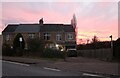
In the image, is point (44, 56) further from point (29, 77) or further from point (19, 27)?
point (19, 27)

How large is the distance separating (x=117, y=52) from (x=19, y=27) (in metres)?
52.6

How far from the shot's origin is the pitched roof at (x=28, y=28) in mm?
76731

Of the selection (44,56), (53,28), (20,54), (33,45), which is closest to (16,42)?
(33,45)

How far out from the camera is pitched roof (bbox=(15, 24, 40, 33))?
76731 mm

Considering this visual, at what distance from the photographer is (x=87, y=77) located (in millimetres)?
15086

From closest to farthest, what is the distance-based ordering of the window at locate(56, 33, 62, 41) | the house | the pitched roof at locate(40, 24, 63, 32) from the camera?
the house → the window at locate(56, 33, 62, 41) → the pitched roof at locate(40, 24, 63, 32)

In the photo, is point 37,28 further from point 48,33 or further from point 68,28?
point 68,28

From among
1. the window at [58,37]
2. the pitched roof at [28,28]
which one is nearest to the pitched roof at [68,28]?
the window at [58,37]

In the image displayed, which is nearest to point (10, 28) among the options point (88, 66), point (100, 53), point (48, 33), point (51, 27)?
point (48, 33)

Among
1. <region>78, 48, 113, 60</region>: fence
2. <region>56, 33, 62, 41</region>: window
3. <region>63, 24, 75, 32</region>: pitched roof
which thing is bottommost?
<region>78, 48, 113, 60</region>: fence

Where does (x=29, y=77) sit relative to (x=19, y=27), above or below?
below

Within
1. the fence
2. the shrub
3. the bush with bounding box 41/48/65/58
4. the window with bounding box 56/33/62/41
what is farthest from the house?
the bush with bounding box 41/48/65/58

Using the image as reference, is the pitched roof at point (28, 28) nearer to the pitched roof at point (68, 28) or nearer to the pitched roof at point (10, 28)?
the pitched roof at point (10, 28)

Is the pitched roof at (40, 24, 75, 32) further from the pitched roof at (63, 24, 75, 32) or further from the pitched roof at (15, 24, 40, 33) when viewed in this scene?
the pitched roof at (15, 24, 40, 33)
